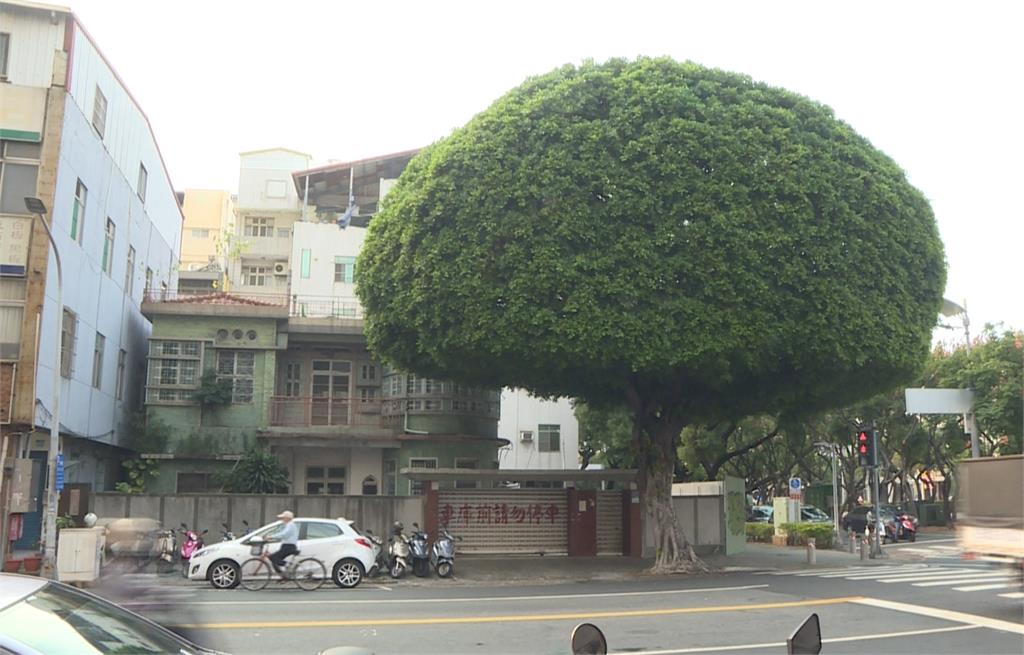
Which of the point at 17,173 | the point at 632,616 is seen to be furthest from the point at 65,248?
the point at 632,616

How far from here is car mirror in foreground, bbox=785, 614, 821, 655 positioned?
14.2 feet

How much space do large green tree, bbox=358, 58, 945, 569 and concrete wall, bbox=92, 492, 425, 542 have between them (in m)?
5.49

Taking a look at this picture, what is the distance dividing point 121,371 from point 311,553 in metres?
14.7

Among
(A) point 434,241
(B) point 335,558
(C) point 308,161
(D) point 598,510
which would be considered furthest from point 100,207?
(C) point 308,161

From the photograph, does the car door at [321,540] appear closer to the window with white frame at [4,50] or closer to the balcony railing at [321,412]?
the balcony railing at [321,412]

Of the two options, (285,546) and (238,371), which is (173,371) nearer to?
(238,371)

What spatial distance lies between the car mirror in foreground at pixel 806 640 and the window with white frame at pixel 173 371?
26.0m

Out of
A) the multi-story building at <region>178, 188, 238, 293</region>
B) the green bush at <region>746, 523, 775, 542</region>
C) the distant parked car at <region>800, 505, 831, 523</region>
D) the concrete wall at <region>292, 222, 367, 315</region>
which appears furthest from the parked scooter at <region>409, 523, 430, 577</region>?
the multi-story building at <region>178, 188, 238, 293</region>

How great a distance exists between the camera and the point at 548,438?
47.5 meters

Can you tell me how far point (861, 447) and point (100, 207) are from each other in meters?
22.8

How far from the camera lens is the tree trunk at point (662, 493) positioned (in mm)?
21000

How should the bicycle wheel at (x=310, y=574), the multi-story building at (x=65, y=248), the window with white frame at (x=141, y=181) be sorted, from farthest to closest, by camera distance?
the window with white frame at (x=141, y=181)
the multi-story building at (x=65, y=248)
the bicycle wheel at (x=310, y=574)

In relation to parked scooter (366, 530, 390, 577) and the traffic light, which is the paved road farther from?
the traffic light

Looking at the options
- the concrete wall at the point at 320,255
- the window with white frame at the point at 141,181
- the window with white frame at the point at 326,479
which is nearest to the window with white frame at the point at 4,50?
the window with white frame at the point at 141,181
